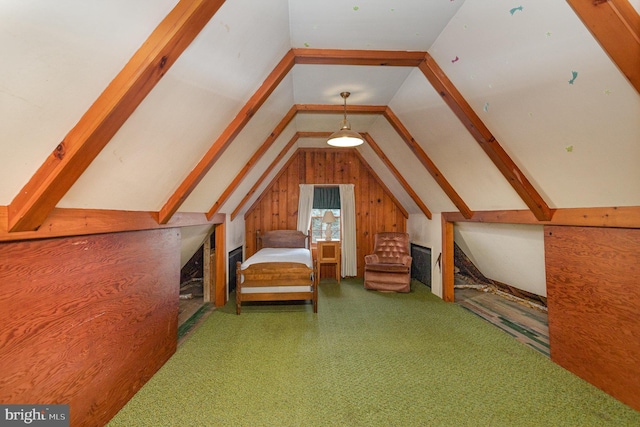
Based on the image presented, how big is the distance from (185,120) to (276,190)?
3825 millimetres

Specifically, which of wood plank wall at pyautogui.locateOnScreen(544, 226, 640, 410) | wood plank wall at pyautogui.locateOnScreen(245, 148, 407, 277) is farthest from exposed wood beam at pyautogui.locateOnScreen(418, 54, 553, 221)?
wood plank wall at pyautogui.locateOnScreen(245, 148, 407, 277)

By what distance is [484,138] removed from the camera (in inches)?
88.3

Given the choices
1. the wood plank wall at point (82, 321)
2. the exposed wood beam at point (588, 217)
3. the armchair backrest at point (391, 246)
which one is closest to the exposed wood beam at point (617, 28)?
the exposed wood beam at point (588, 217)

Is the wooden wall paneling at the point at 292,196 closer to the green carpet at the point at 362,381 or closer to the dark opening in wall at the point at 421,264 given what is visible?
the dark opening in wall at the point at 421,264

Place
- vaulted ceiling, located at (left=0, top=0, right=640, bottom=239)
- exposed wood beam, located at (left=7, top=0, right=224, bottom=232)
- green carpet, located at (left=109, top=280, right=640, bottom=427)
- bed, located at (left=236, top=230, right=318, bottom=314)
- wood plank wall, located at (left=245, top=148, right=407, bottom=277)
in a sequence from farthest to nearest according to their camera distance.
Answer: wood plank wall, located at (left=245, top=148, right=407, bottom=277) → bed, located at (left=236, top=230, right=318, bottom=314) → green carpet, located at (left=109, top=280, right=640, bottom=427) → exposed wood beam, located at (left=7, top=0, right=224, bottom=232) → vaulted ceiling, located at (left=0, top=0, right=640, bottom=239)

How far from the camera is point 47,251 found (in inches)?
51.8

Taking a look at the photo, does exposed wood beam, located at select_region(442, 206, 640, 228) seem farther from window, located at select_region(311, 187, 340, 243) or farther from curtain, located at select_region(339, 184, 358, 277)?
window, located at select_region(311, 187, 340, 243)

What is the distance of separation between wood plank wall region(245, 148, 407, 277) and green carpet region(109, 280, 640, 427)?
253 cm

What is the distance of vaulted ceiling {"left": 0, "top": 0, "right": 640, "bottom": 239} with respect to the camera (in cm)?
103

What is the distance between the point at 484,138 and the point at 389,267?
272 centimetres

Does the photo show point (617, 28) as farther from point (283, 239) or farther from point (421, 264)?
point (283, 239)

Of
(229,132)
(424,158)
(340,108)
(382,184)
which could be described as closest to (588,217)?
(424,158)

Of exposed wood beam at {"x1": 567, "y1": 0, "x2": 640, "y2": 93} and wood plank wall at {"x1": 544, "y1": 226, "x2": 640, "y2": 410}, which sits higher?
exposed wood beam at {"x1": 567, "y1": 0, "x2": 640, "y2": 93}

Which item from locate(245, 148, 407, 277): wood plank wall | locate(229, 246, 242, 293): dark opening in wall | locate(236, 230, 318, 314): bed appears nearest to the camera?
locate(236, 230, 318, 314): bed
